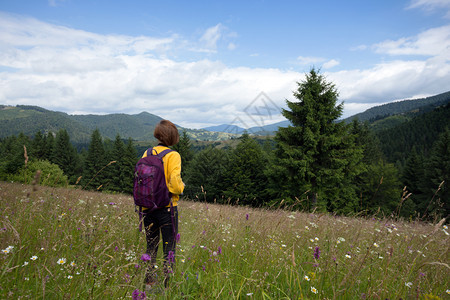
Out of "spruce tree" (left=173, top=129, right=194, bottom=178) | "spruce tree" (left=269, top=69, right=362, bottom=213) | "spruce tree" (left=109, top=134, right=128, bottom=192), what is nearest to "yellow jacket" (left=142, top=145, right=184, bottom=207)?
"spruce tree" (left=269, top=69, right=362, bottom=213)

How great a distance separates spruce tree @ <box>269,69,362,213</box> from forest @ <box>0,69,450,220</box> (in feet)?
0.26

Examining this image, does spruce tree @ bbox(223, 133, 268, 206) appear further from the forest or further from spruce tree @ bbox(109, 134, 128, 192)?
spruce tree @ bbox(109, 134, 128, 192)

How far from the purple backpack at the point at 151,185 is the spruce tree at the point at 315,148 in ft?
53.1

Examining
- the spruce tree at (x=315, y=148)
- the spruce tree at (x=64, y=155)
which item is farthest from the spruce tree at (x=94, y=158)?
the spruce tree at (x=315, y=148)

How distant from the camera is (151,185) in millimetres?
2867

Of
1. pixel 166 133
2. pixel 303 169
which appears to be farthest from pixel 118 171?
pixel 166 133

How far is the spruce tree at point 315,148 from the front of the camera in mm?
18094

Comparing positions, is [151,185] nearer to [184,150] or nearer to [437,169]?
[437,169]

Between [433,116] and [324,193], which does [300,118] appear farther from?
[433,116]

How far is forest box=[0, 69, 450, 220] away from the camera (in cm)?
1795

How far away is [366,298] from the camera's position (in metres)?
2.10

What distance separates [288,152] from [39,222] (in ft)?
56.1

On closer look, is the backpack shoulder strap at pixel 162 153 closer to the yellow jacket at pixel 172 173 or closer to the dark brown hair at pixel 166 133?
the yellow jacket at pixel 172 173

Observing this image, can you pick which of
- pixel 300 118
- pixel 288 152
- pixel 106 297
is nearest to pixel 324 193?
pixel 288 152
